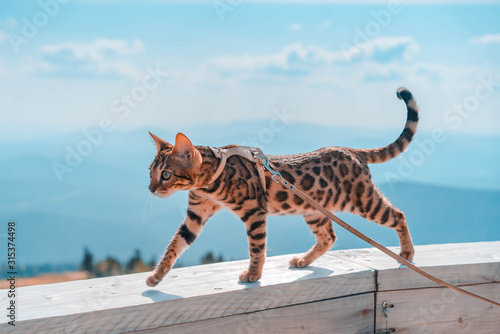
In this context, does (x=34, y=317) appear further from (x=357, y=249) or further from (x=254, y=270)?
(x=357, y=249)

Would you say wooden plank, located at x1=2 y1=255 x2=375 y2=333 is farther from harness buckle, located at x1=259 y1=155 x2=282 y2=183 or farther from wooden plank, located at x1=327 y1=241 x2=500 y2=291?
harness buckle, located at x1=259 y1=155 x2=282 y2=183

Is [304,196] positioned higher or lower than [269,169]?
lower

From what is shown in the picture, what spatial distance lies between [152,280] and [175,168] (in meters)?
0.58

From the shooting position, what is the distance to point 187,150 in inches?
100

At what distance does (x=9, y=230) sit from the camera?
246 cm

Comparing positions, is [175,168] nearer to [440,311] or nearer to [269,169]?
[269,169]

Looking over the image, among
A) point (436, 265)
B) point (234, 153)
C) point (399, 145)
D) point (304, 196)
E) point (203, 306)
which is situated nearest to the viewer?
point (203, 306)

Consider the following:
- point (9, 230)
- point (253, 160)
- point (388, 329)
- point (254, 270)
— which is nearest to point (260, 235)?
point (254, 270)

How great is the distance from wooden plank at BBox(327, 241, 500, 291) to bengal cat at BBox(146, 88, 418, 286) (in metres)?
0.18

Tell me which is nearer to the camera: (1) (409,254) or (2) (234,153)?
(2) (234,153)

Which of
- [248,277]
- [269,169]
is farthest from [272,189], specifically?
[248,277]

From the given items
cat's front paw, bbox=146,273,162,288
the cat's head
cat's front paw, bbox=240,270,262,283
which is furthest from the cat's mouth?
cat's front paw, bbox=240,270,262,283

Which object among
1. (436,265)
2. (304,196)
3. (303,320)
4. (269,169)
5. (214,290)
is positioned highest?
(269,169)

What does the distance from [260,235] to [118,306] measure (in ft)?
2.54
